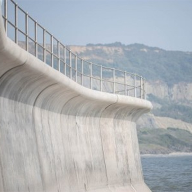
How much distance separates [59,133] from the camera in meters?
20.4

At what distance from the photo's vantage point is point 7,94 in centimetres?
1617

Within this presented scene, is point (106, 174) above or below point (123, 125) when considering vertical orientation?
below

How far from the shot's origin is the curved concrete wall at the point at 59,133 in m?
A: 16.0

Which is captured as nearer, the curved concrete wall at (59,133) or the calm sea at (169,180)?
the curved concrete wall at (59,133)

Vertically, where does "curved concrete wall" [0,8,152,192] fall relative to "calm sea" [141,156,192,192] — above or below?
above

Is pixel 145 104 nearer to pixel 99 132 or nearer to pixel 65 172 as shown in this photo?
pixel 99 132

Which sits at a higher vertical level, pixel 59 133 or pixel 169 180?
pixel 59 133

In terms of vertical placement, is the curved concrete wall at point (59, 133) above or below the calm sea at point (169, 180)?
above

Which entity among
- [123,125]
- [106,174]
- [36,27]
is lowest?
[106,174]

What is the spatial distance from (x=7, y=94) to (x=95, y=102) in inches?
Result: 309

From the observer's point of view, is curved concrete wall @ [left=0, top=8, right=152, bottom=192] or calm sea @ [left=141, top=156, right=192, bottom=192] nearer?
curved concrete wall @ [left=0, top=8, right=152, bottom=192]

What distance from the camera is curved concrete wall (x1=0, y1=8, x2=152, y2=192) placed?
1598cm

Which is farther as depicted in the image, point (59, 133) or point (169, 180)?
point (169, 180)

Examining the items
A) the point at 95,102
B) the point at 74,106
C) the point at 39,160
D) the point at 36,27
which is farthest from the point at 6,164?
the point at 95,102
